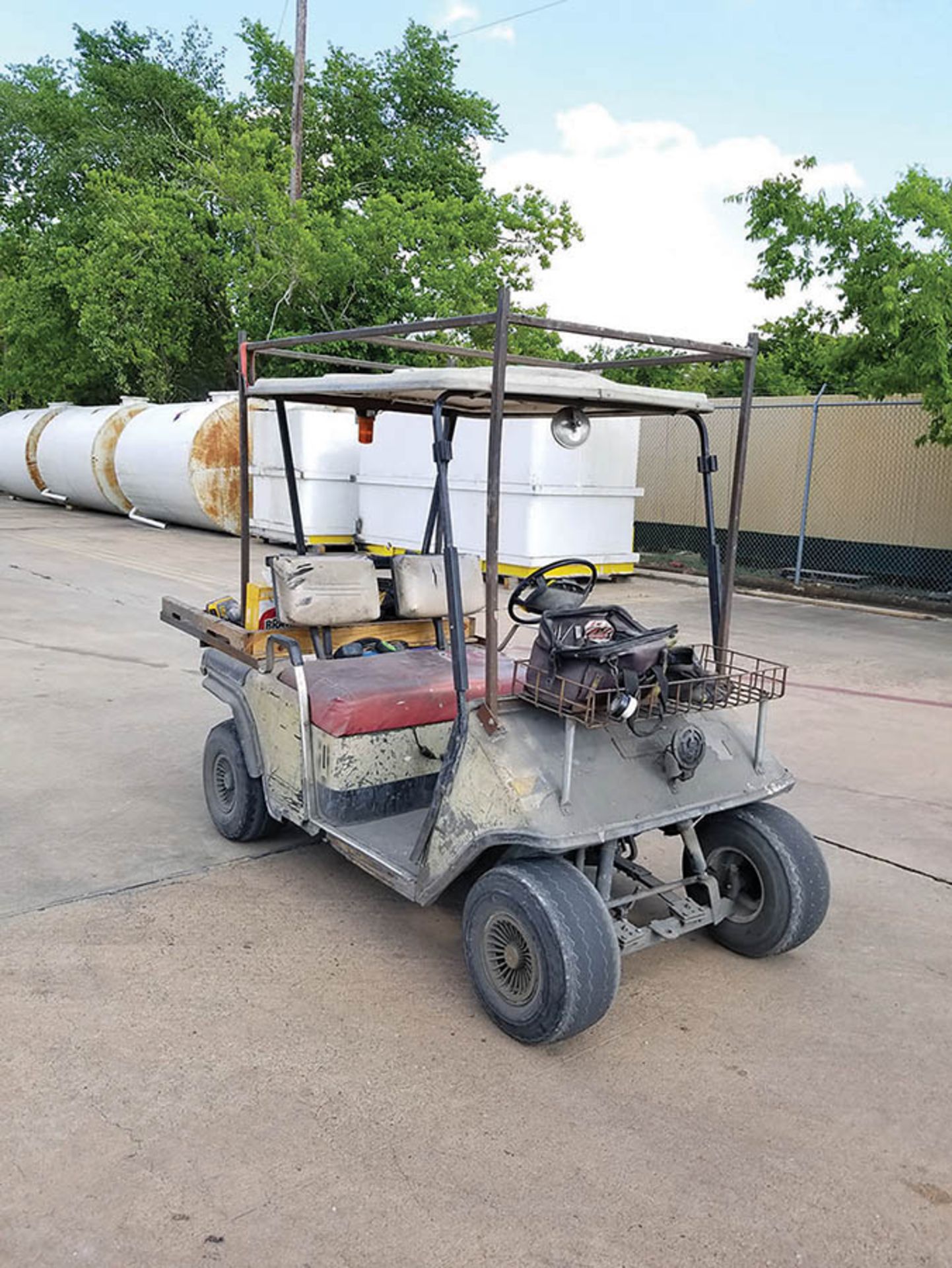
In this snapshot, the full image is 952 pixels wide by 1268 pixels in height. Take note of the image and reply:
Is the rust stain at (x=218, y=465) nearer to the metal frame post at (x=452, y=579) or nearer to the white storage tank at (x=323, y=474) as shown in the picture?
the white storage tank at (x=323, y=474)

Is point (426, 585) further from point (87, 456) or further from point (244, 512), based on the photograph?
point (87, 456)

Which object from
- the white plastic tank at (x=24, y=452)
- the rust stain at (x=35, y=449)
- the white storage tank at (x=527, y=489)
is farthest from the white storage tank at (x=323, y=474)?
the white plastic tank at (x=24, y=452)

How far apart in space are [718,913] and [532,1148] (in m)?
1.25

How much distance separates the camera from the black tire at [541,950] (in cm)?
309

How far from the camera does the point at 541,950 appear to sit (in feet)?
10.3

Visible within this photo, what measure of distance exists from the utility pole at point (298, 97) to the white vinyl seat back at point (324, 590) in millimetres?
17394

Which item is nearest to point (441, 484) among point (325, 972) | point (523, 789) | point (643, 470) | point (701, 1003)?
point (523, 789)

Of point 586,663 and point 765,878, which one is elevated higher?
point 586,663

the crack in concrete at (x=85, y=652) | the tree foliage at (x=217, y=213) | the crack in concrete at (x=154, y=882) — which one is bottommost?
the crack in concrete at (x=154, y=882)

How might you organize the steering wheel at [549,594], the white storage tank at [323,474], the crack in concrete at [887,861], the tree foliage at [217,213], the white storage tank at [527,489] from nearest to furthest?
the steering wheel at [549,594]
the crack in concrete at [887,861]
the white storage tank at [527,489]
the white storage tank at [323,474]
the tree foliage at [217,213]

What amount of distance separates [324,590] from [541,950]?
7.19 feet

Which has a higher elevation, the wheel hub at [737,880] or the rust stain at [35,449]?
the rust stain at [35,449]

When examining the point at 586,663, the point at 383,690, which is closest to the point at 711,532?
the point at 586,663

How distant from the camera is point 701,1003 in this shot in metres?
3.58
